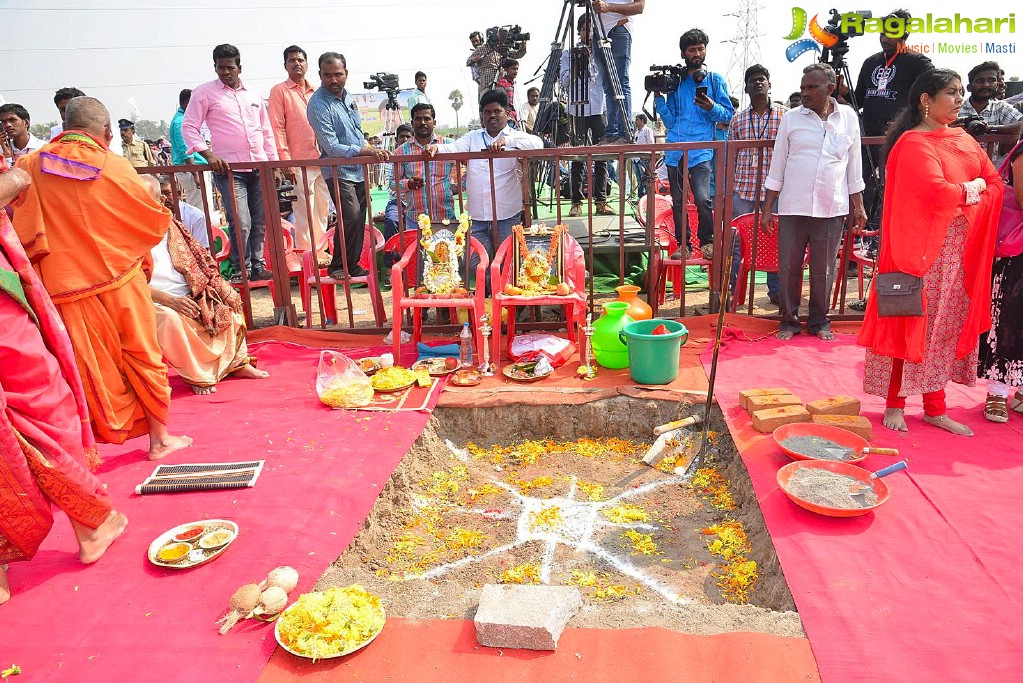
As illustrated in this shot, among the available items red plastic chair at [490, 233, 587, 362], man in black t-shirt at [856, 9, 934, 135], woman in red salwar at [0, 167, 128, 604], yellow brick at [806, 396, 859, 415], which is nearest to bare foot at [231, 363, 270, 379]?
red plastic chair at [490, 233, 587, 362]

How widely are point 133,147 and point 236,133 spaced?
5.35m

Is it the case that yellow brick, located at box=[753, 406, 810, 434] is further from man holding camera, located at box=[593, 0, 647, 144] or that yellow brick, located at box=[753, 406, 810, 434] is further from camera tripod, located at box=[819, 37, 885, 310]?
man holding camera, located at box=[593, 0, 647, 144]

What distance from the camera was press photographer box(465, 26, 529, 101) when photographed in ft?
35.1

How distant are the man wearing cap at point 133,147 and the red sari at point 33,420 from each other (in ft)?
28.4

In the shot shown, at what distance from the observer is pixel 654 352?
4.61 metres

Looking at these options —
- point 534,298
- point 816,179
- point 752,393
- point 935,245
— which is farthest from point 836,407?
point 534,298

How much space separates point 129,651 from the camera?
2410mm

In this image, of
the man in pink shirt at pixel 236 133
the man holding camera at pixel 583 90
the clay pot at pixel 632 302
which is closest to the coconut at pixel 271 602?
the clay pot at pixel 632 302

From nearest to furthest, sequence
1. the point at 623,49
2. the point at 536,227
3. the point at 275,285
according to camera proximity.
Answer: the point at 536,227 < the point at 275,285 < the point at 623,49

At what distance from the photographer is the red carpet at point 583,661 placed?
87.7 inches

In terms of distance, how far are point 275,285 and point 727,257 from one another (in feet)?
12.6

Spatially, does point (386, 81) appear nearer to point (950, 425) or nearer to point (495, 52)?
point (495, 52)

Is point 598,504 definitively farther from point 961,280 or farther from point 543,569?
point 961,280

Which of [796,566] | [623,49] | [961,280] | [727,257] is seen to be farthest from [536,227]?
[623,49]
